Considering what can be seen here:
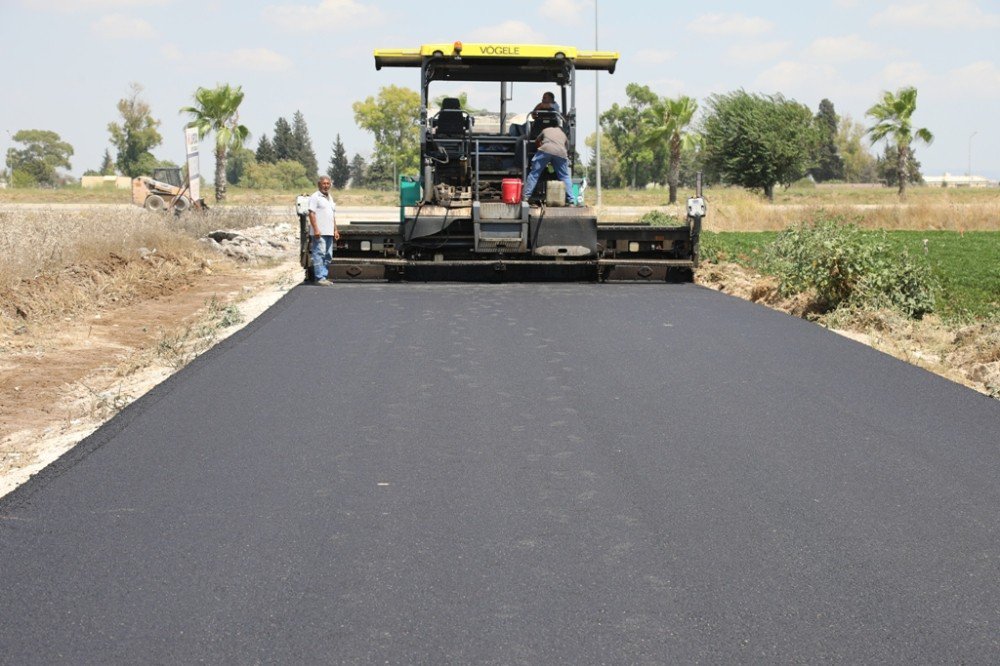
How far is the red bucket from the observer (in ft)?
54.5

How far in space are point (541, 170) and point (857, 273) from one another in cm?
511

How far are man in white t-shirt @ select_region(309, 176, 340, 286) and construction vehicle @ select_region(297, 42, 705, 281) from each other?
0.15 m

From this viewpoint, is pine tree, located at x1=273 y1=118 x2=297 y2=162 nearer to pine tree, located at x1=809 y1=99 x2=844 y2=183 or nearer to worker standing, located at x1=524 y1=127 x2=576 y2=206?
pine tree, located at x1=809 y1=99 x2=844 y2=183

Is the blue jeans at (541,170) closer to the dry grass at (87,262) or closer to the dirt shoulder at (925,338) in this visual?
the dirt shoulder at (925,338)

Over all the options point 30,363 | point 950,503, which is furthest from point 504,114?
point 950,503

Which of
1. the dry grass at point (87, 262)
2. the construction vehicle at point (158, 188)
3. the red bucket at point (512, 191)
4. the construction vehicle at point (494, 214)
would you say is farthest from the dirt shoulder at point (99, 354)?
the construction vehicle at point (158, 188)

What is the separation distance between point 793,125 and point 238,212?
46.4 metres

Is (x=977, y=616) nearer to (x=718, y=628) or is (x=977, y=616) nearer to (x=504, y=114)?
(x=718, y=628)

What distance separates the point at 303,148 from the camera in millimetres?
121750

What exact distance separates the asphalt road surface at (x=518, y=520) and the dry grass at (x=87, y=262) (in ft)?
18.6

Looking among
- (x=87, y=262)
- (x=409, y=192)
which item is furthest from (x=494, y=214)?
(x=87, y=262)

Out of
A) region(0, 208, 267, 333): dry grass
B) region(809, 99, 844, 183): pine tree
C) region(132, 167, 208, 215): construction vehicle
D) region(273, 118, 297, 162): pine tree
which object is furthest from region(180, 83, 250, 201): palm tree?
region(809, 99, 844, 183): pine tree

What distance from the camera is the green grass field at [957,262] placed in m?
14.1

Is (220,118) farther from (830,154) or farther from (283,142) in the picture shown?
(830,154)
